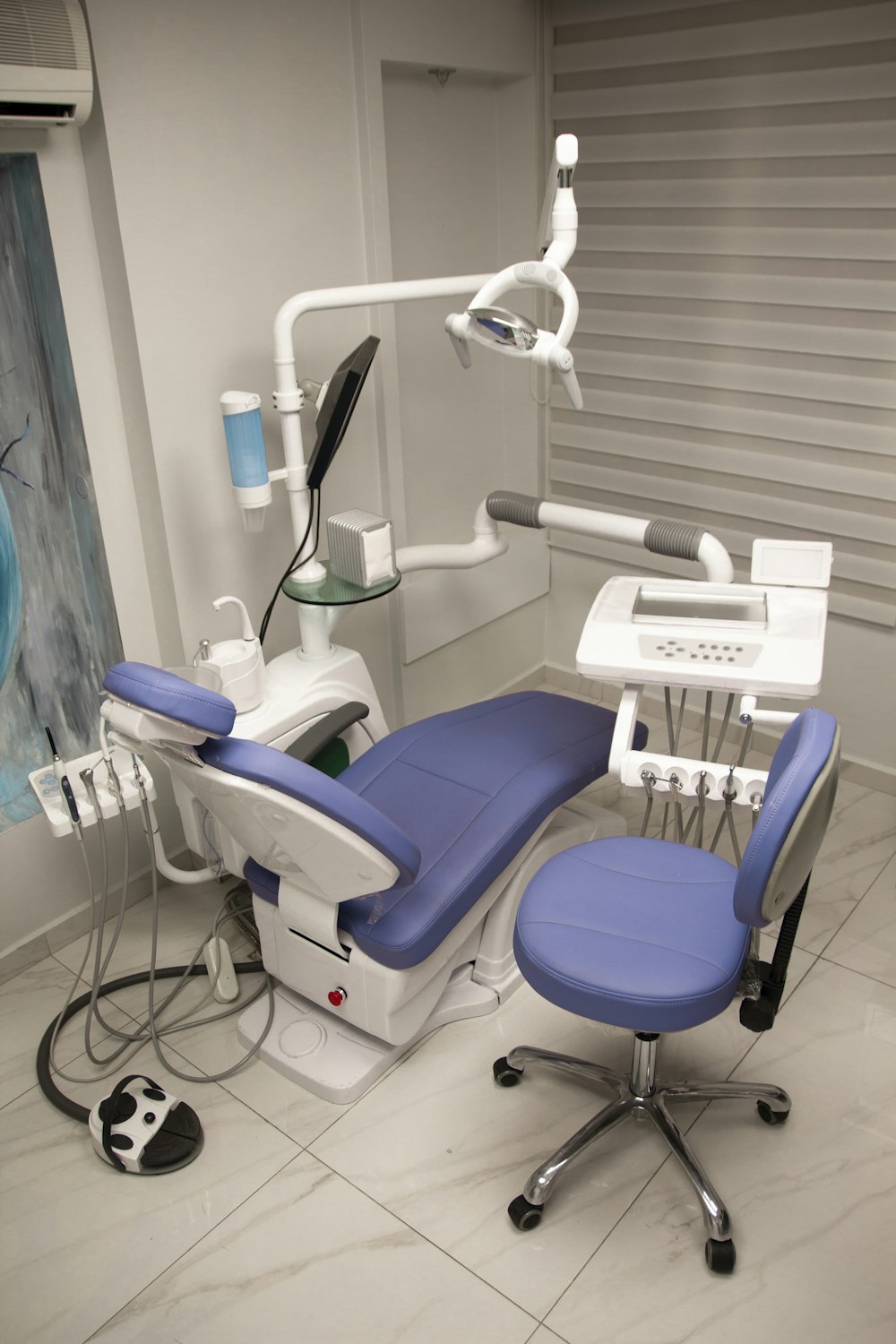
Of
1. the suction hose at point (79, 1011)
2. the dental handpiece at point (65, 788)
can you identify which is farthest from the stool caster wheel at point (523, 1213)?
the dental handpiece at point (65, 788)

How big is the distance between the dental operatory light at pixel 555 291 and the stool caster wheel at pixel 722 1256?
1.54m

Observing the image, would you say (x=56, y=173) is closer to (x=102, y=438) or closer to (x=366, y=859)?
(x=102, y=438)

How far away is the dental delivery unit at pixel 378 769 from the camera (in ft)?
6.02

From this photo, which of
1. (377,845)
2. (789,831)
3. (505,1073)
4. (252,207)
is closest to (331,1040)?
(505,1073)

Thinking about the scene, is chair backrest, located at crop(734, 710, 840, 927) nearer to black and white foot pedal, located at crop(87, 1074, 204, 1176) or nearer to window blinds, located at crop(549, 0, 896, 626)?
black and white foot pedal, located at crop(87, 1074, 204, 1176)

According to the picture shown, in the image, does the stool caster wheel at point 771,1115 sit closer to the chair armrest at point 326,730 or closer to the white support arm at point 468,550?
the chair armrest at point 326,730

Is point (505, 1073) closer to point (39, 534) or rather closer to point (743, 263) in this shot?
point (39, 534)

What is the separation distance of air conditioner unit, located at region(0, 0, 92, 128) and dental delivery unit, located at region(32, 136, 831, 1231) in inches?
21.4

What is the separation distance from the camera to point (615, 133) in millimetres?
2955

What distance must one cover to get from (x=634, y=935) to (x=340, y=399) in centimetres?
125

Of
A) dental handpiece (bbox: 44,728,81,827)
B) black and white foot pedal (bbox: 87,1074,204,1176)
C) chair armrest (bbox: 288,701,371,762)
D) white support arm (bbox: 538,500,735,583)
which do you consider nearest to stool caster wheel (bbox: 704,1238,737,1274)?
black and white foot pedal (bbox: 87,1074,204,1176)

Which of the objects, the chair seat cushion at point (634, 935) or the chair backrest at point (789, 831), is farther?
the chair seat cushion at point (634, 935)

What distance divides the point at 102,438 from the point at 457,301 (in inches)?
46.9

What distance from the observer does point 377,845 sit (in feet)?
5.77
